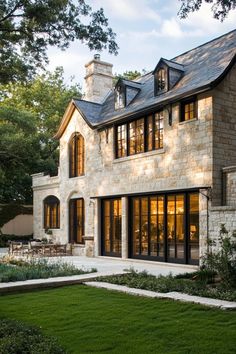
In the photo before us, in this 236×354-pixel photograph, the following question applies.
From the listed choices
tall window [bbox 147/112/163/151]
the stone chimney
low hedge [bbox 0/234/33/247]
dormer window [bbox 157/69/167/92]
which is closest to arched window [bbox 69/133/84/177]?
the stone chimney

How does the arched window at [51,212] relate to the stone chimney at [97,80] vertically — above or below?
below

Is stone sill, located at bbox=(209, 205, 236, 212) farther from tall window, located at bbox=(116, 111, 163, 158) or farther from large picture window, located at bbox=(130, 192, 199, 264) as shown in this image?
tall window, located at bbox=(116, 111, 163, 158)

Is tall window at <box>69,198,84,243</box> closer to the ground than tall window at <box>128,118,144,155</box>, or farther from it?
closer to the ground

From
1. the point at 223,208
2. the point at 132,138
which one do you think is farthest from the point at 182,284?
the point at 132,138

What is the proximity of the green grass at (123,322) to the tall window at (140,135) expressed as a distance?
8247 mm

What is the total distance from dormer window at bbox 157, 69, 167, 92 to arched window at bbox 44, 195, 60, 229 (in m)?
10.6

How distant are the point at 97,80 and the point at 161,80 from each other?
735cm

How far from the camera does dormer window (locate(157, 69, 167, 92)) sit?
1727 centimetres

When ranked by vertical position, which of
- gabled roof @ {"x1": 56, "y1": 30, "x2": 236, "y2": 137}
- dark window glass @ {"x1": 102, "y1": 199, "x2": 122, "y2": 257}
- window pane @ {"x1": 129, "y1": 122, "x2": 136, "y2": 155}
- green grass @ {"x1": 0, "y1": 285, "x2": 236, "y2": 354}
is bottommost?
green grass @ {"x1": 0, "y1": 285, "x2": 236, "y2": 354}

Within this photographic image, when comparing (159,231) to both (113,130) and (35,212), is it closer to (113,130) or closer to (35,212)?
(113,130)

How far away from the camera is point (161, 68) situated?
17.4 meters

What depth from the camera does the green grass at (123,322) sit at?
20.2ft

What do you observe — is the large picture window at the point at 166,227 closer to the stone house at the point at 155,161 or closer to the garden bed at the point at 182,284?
the stone house at the point at 155,161

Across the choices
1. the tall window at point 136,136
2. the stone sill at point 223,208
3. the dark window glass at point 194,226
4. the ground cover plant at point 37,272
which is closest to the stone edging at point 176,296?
the ground cover plant at point 37,272
